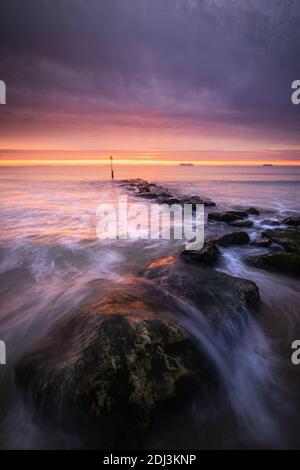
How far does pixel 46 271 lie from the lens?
729 cm

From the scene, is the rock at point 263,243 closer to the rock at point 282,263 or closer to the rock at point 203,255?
the rock at point 282,263

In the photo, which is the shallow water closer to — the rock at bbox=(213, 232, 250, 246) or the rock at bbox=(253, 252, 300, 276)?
the rock at bbox=(253, 252, 300, 276)

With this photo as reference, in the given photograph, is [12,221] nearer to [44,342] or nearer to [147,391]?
[44,342]

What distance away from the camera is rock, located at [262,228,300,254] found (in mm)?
8098

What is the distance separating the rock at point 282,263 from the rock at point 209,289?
2068 mm

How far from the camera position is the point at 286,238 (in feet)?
29.6

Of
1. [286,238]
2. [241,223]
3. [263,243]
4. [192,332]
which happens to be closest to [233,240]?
[263,243]

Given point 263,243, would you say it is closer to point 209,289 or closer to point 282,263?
point 282,263

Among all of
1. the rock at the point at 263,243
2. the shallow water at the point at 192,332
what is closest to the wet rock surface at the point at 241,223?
the rock at the point at 263,243

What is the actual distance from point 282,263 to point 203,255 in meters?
2.14

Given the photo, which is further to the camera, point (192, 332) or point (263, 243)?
point (263, 243)

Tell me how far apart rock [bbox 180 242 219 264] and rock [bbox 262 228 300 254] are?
8.23 ft

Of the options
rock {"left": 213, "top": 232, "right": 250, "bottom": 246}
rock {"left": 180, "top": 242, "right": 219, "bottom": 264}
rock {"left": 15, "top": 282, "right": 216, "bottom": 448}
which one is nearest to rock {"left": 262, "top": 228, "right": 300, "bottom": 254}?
rock {"left": 213, "top": 232, "right": 250, "bottom": 246}
